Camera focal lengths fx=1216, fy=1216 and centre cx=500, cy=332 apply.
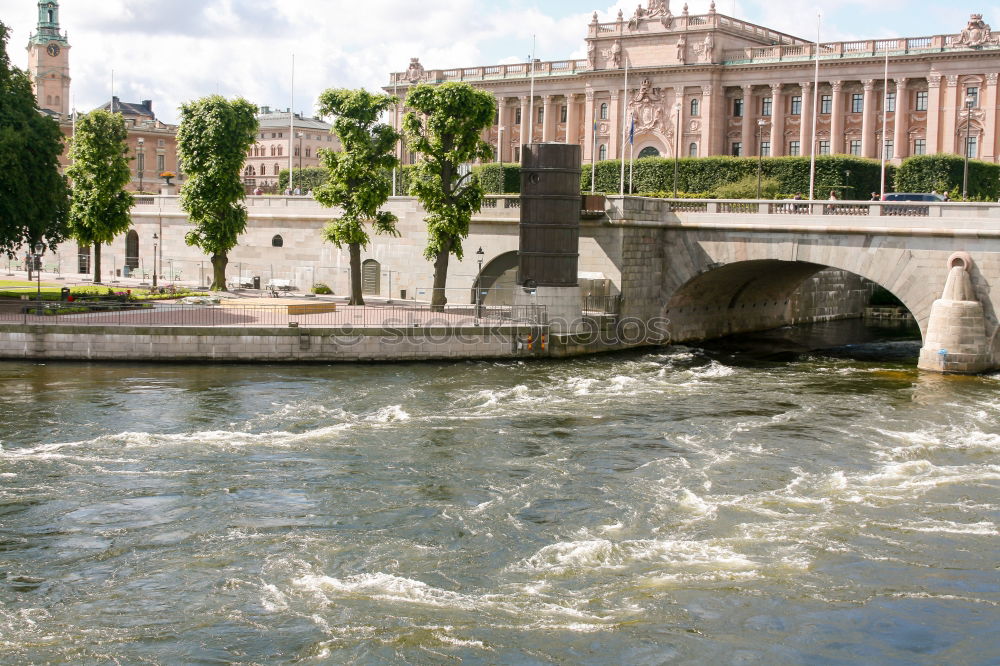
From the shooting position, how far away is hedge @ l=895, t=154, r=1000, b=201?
84938 millimetres

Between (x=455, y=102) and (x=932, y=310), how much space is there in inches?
859

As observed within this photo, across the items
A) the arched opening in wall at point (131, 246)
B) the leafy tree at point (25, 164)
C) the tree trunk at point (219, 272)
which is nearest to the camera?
the leafy tree at point (25, 164)

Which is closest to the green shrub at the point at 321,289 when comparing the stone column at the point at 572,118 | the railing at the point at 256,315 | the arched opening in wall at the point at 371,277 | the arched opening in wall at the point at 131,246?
the arched opening in wall at the point at 371,277

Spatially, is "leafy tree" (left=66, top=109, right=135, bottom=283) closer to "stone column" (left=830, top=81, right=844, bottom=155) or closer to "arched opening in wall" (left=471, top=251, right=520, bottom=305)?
"arched opening in wall" (left=471, top=251, right=520, bottom=305)

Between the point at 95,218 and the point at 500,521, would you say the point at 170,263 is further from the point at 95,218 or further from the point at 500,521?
the point at 500,521

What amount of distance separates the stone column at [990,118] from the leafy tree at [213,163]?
62995 mm

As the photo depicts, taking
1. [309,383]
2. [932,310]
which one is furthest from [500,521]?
[932,310]

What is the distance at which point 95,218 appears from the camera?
6769cm

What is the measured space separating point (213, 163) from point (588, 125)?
62980 mm

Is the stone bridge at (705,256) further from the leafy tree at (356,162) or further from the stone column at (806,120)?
the stone column at (806,120)

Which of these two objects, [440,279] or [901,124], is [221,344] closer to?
[440,279]

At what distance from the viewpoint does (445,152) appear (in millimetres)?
54656

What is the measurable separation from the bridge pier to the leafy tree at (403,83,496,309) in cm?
2057

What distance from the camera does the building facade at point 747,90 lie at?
9956cm
